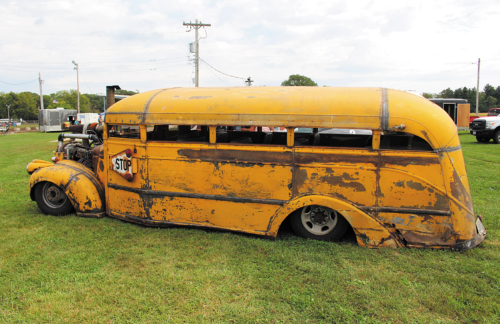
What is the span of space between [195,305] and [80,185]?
341 centimetres

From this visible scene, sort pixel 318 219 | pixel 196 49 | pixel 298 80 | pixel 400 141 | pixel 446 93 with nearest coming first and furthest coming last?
Result: 1. pixel 400 141
2. pixel 318 219
3. pixel 196 49
4. pixel 446 93
5. pixel 298 80

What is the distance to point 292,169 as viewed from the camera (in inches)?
172

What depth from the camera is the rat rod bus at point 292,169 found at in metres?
4.01

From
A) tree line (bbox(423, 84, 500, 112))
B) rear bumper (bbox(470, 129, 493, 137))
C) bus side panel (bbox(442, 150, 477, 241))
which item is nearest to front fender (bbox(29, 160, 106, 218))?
bus side panel (bbox(442, 150, 477, 241))

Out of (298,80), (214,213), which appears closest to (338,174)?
(214,213)

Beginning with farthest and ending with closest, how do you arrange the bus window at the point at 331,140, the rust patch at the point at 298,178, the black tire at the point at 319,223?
the bus window at the point at 331,140 → the black tire at the point at 319,223 → the rust patch at the point at 298,178

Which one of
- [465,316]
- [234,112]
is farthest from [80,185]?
[465,316]

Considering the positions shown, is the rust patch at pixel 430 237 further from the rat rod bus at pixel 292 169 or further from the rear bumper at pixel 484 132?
the rear bumper at pixel 484 132

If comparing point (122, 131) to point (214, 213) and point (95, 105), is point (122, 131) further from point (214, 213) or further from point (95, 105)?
point (95, 105)

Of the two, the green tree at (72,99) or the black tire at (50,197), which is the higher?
the green tree at (72,99)

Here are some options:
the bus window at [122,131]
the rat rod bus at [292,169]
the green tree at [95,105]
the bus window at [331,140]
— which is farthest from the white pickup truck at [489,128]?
the green tree at [95,105]

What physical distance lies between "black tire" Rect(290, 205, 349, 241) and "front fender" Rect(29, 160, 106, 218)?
10.8 feet

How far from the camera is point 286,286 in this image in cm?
349

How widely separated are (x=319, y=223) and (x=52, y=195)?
4618 mm
